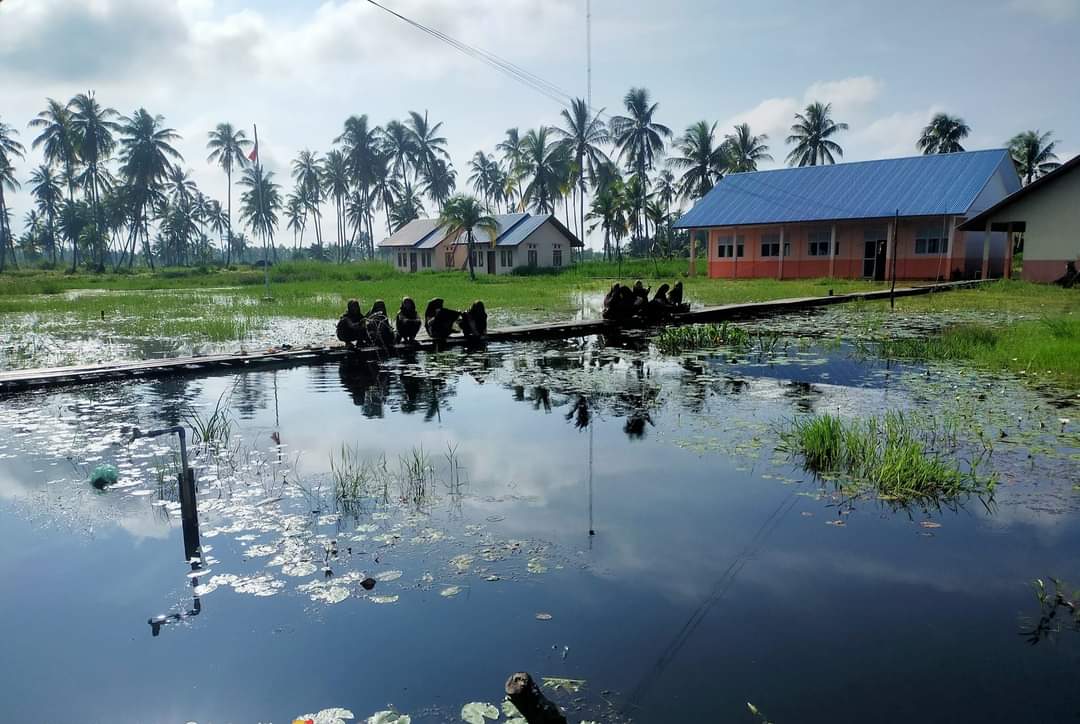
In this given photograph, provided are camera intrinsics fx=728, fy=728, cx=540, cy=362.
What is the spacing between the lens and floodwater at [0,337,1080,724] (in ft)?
10.5

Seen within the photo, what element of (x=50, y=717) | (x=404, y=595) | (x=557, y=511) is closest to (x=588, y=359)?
(x=557, y=511)

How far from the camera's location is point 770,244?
35312mm

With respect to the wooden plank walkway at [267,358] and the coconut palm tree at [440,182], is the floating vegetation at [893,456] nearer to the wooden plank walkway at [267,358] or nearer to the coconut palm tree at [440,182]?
the wooden plank walkway at [267,358]

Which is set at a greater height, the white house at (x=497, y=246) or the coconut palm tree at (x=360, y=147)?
the coconut palm tree at (x=360, y=147)

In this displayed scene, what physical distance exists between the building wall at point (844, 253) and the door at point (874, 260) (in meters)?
0.15

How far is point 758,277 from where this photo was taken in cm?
3550

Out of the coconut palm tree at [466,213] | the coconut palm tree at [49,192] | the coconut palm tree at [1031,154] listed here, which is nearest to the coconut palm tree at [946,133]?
the coconut palm tree at [1031,154]

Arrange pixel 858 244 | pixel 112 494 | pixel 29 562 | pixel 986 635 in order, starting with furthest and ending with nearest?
pixel 858 244
pixel 112 494
pixel 29 562
pixel 986 635

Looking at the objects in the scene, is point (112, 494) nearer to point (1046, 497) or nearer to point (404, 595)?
point (404, 595)

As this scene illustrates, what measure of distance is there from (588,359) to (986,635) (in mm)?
8965

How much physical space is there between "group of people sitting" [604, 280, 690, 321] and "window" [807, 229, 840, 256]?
18.0 m

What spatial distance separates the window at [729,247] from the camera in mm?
36094

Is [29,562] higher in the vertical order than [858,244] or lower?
lower

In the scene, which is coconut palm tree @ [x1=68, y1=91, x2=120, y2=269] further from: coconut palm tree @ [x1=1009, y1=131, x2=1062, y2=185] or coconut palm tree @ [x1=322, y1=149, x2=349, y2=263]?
coconut palm tree @ [x1=1009, y1=131, x2=1062, y2=185]
